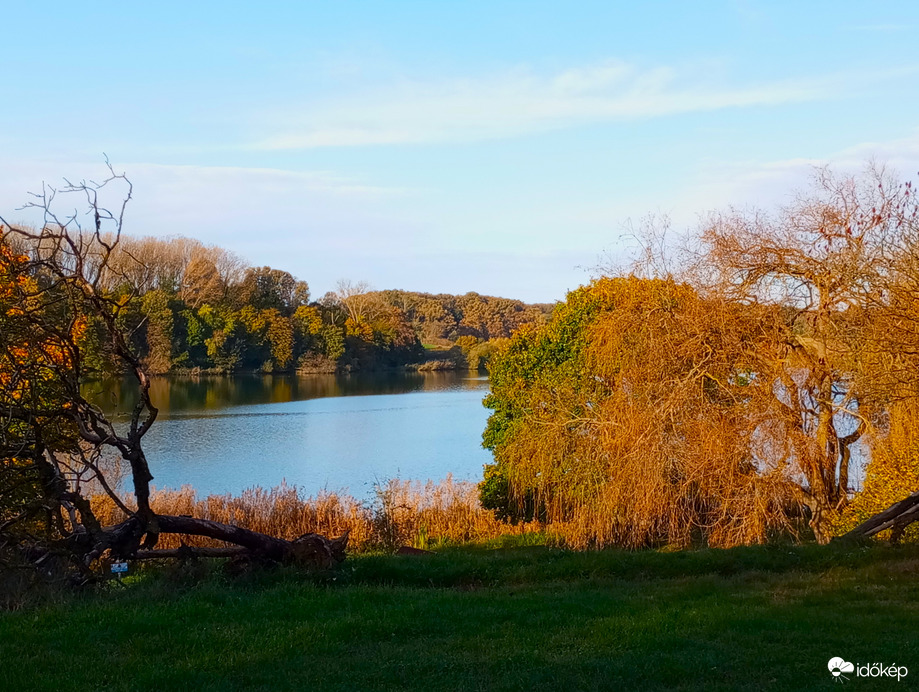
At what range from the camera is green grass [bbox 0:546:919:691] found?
16.6 ft

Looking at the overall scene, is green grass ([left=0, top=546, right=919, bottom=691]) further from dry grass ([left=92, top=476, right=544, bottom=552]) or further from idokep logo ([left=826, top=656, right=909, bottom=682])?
dry grass ([left=92, top=476, right=544, bottom=552])

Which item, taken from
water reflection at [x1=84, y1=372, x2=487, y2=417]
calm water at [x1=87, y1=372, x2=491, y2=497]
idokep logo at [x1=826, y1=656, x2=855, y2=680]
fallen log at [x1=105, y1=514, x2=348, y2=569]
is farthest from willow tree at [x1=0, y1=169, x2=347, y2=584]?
water reflection at [x1=84, y1=372, x2=487, y2=417]

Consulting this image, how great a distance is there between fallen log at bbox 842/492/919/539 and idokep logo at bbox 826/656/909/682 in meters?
6.92

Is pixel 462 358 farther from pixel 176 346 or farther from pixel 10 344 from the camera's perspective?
pixel 10 344

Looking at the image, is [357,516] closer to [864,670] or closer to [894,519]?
[894,519]

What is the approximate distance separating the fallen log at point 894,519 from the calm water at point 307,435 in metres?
11.2

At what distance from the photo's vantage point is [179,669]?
5156mm

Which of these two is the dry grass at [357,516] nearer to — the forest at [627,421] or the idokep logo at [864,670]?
the forest at [627,421]

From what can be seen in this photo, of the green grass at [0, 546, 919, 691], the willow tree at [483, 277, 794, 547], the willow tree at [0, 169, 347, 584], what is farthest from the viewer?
the willow tree at [483, 277, 794, 547]

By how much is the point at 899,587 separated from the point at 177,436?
3127 centimetres

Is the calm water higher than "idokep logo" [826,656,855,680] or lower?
lower

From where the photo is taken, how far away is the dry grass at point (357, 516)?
1577 cm

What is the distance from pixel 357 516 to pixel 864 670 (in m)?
12.2

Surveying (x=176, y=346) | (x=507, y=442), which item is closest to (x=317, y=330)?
(x=176, y=346)
